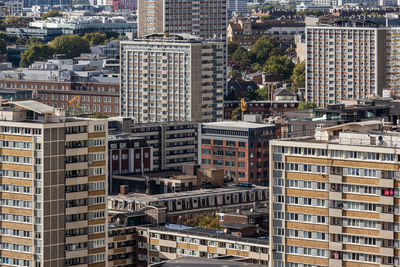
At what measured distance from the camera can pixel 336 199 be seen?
14175cm

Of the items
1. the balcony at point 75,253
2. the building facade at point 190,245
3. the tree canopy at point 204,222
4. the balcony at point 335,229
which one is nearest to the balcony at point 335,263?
the balcony at point 335,229

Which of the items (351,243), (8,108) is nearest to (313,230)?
(351,243)

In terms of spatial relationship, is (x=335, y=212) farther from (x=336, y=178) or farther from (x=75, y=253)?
(x=75, y=253)

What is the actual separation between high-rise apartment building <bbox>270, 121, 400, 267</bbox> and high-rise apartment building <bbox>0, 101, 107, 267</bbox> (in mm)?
21333

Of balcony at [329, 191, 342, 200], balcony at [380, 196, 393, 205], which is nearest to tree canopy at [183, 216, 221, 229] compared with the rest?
balcony at [329, 191, 342, 200]

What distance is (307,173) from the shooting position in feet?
471

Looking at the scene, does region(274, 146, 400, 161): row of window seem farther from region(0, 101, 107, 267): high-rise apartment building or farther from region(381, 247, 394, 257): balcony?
region(0, 101, 107, 267): high-rise apartment building

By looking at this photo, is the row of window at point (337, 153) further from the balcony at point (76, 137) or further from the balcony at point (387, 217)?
the balcony at point (76, 137)

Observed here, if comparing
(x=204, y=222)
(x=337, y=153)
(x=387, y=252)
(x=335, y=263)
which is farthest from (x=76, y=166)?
(x=204, y=222)

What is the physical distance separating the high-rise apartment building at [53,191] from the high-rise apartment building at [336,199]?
2133cm

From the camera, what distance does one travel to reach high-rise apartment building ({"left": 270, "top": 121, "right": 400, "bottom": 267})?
456ft

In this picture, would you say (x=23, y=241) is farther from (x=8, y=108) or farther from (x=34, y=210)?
(x=8, y=108)

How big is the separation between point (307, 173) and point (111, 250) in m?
38.9

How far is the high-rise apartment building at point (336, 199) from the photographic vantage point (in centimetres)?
13900
